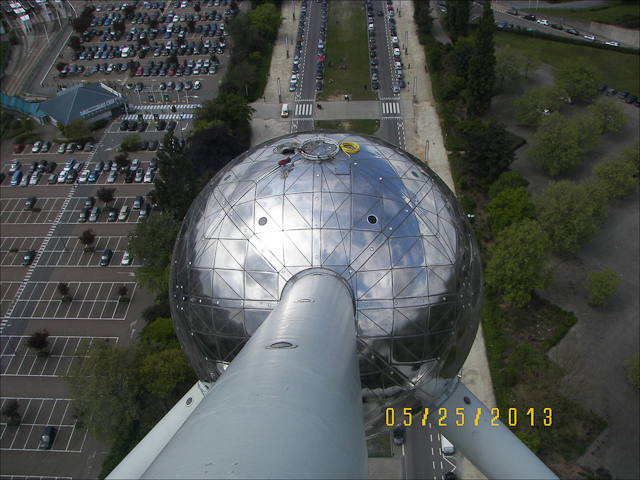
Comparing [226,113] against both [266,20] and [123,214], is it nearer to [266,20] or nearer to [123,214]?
[123,214]

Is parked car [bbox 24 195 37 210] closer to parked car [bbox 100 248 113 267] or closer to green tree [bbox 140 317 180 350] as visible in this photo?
parked car [bbox 100 248 113 267]

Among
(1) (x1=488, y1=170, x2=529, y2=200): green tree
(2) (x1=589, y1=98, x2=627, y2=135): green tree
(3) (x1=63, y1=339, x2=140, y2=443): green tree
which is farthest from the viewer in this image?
(2) (x1=589, y1=98, x2=627, y2=135): green tree

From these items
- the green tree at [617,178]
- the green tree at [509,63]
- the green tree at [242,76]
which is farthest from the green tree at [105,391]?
the green tree at [509,63]

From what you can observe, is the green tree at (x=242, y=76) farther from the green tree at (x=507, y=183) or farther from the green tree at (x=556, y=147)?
the green tree at (x=556, y=147)

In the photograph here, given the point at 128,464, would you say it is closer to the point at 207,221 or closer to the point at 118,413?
the point at 207,221

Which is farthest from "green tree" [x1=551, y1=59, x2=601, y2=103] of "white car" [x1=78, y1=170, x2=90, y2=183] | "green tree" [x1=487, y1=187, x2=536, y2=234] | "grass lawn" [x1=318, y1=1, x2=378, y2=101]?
"white car" [x1=78, y1=170, x2=90, y2=183]

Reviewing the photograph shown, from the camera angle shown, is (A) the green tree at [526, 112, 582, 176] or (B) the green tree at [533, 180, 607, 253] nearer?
(B) the green tree at [533, 180, 607, 253]

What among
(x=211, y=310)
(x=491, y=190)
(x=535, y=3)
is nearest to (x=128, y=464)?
(x=211, y=310)
